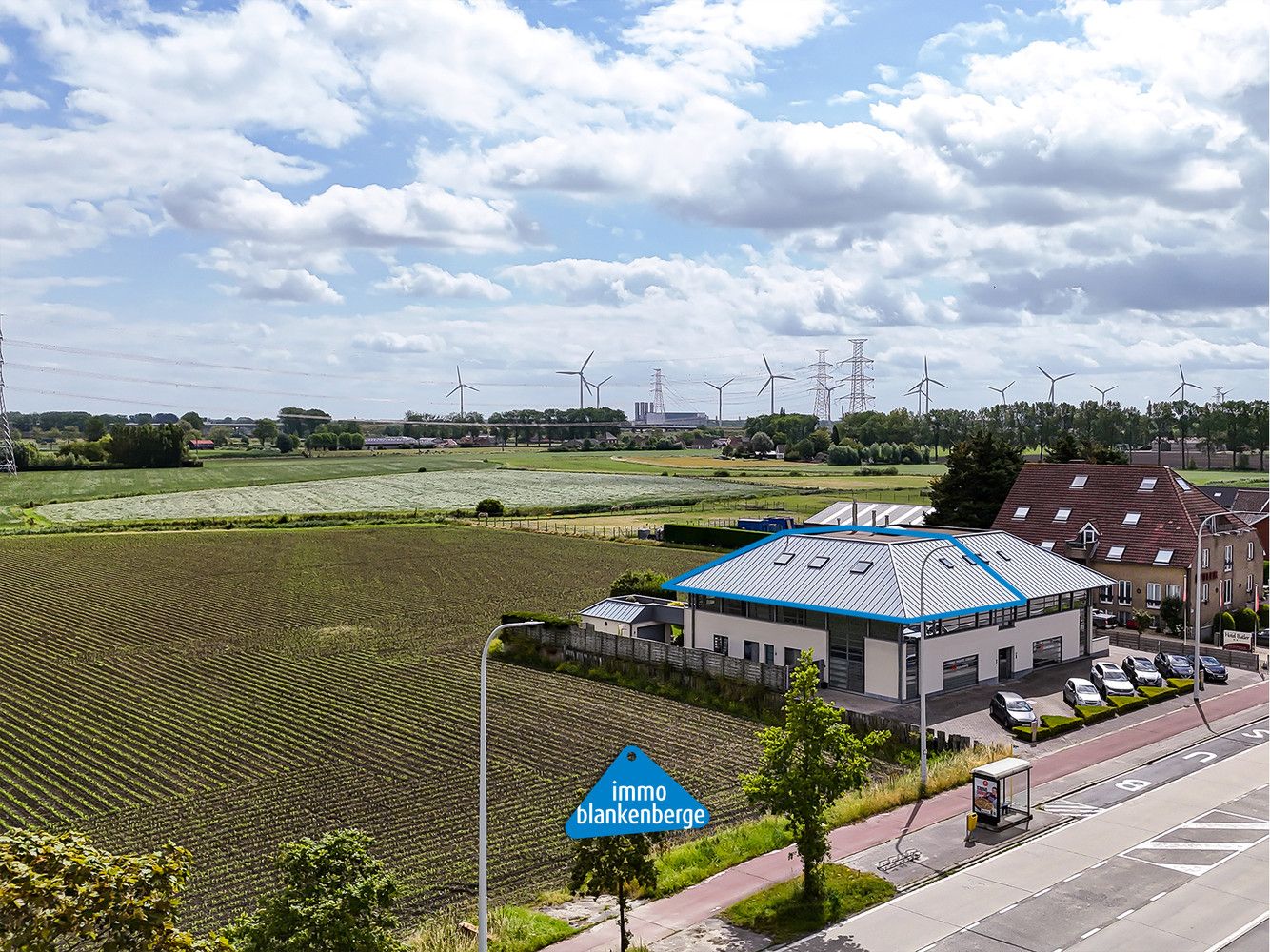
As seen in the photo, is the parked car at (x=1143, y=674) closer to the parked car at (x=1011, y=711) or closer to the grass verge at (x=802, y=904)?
the parked car at (x=1011, y=711)

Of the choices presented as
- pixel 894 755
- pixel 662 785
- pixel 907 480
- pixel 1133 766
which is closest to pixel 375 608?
pixel 894 755

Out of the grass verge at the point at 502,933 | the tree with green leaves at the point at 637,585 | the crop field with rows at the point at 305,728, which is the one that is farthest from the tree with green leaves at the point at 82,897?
the tree with green leaves at the point at 637,585

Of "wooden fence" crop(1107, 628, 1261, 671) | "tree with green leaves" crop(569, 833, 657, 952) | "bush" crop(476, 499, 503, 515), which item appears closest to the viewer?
"tree with green leaves" crop(569, 833, 657, 952)

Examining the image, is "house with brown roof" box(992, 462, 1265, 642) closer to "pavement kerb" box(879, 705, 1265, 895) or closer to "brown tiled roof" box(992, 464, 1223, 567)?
"brown tiled roof" box(992, 464, 1223, 567)

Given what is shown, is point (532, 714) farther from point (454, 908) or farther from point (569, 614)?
point (569, 614)

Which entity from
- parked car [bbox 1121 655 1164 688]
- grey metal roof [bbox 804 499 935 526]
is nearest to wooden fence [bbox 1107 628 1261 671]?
parked car [bbox 1121 655 1164 688]

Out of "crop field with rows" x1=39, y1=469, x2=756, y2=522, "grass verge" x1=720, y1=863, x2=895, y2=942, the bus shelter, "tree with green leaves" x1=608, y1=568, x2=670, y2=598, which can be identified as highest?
"crop field with rows" x1=39, y1=469, x2=756, y2=522
